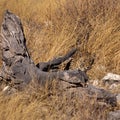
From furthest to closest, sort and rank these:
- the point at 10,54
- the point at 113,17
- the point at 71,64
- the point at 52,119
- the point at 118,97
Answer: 1. the point at 113,17
2. the point at 71,64
3. the point at 10,54
4. the point at 118,97
5. the point at 52,119

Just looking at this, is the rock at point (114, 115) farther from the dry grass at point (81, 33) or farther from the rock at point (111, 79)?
the dry grass at point (81, 33)

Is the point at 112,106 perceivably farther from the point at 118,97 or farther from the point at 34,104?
the point at 34,104

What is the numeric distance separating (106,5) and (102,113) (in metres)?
2.71

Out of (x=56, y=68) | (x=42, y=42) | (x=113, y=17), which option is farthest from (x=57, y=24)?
(x=56, y=68)

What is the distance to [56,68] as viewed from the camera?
18.9ft

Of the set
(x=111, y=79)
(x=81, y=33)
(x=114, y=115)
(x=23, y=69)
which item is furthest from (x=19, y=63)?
(x=81, y=33)

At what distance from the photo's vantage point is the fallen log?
4.88 metres

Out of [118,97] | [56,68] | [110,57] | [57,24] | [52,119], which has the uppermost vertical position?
[57,24]

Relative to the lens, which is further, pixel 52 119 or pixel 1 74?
pixel 1 74

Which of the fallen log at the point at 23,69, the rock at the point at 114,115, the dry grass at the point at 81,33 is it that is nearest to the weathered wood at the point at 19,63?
the fallen log at the point at 23,69

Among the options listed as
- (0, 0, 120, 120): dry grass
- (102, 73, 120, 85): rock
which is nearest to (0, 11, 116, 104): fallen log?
(102, 73, 120, 85): rock

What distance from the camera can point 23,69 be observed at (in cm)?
525

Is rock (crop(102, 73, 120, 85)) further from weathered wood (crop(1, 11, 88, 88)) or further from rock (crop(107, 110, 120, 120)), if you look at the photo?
rock (crop(107, 110, 120, 120))

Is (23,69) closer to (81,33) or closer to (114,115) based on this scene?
(114,115)
